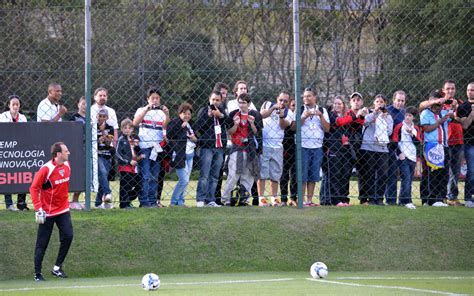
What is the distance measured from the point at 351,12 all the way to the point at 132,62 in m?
4.13

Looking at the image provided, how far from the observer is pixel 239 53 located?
17812 mm

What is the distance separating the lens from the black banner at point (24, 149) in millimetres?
15977

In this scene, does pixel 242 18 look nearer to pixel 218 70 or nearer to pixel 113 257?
pixel 218 70

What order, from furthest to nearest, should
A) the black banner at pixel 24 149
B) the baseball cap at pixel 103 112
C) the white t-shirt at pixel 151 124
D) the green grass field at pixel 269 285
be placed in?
the white t-shirt at pixel 151 124
the baseball cap at pixel 103 112
the black banner at pixel 24 149
the green grass field at pixel 269 285

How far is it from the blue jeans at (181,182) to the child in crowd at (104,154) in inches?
46.4

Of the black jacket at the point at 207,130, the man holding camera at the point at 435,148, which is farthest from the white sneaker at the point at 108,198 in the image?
the man holding camera at the point at 435,148

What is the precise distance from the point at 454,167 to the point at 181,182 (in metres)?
5.01

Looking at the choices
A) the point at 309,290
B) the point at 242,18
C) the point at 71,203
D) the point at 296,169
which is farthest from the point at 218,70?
the point at 309,290

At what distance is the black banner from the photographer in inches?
629

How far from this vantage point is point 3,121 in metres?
16.3

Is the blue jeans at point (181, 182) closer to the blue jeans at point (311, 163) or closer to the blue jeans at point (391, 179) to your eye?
the blue jeans at point (311, 163)

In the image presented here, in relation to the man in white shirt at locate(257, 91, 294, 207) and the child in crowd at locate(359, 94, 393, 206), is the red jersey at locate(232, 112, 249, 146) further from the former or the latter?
the child in crowd at locate(359, 94, 393, 206)

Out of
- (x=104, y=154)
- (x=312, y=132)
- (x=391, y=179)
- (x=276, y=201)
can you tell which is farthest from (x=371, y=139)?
(x=104, y=154)

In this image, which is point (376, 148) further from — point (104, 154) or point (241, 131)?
point (104, 154)
